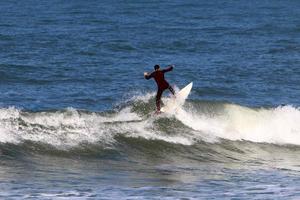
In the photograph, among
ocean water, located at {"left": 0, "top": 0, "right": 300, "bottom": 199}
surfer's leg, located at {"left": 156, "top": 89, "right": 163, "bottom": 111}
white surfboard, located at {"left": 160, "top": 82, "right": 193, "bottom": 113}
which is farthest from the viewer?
white surfboard, located at {"left": 160, "top": 82, "right": 193, "bottom": 113}

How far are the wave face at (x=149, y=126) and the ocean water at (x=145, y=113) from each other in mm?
45

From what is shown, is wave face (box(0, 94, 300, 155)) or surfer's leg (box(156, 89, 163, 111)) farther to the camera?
surfer's leg (box(156, 89, 163, 111))

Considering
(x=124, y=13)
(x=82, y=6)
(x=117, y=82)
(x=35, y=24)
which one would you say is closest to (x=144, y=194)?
(x=117, y=82)

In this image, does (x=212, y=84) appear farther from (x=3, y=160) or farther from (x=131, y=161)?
(x=3, y=160)

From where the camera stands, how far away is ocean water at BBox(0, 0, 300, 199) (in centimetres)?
1670

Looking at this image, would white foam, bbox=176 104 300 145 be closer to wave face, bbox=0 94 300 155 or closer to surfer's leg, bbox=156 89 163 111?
wave face, bbox=0 94 300 155

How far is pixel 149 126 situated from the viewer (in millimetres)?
22891

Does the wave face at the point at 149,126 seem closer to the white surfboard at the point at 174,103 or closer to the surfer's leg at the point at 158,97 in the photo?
the white surfboard at the point at 174,103

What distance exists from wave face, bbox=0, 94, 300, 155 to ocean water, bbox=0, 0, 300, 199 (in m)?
0.04

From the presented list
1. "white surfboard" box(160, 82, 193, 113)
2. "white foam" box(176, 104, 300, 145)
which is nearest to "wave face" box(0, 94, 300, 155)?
"white foam" box(176, 104, 300, 145)

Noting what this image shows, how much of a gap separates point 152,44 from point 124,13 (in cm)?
2323

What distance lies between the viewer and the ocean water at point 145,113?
1670cm

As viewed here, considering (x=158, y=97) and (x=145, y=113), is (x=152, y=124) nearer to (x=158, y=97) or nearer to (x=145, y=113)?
(x=158, y=97)

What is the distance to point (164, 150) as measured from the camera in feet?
69.7
